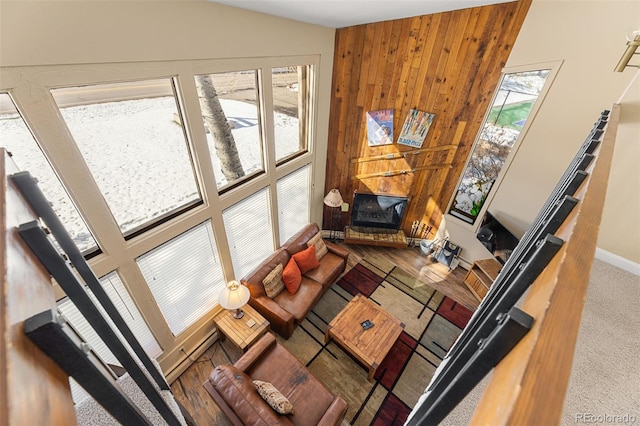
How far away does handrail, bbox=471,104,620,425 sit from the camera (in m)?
0.38

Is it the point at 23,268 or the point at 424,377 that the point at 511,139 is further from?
the point at 23,268

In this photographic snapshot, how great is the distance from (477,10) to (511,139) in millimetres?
1720

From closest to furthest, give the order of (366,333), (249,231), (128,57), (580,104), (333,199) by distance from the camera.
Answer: (128,57) < (580,104) < (366,333) < (249,231) < (333,199)

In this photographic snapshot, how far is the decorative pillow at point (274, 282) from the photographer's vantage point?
377cm

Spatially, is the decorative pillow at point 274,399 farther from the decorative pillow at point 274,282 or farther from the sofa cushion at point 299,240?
the sofa cushion at point 299,240

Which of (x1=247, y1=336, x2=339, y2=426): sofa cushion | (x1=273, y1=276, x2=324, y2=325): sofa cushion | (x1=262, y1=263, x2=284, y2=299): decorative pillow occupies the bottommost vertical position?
(x1=247, y1=336, x2=339, y2=426): sofa cushion

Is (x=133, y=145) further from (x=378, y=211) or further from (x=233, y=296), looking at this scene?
(x=378, y=211)

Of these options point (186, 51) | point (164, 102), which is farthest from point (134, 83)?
point (186, 51)

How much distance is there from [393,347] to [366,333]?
60 centimetres

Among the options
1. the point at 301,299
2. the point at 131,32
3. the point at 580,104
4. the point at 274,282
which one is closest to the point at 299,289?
the point at 301,299

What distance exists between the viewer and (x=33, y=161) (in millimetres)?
1835

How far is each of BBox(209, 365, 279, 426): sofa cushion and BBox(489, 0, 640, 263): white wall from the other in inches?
138

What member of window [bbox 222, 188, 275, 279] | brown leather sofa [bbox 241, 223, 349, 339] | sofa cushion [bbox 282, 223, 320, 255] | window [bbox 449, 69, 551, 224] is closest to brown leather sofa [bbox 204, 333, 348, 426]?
brown leather sofa [bbox 241, 223, 349, 339]

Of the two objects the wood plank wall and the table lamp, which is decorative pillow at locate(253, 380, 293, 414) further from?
the wood plank wall
